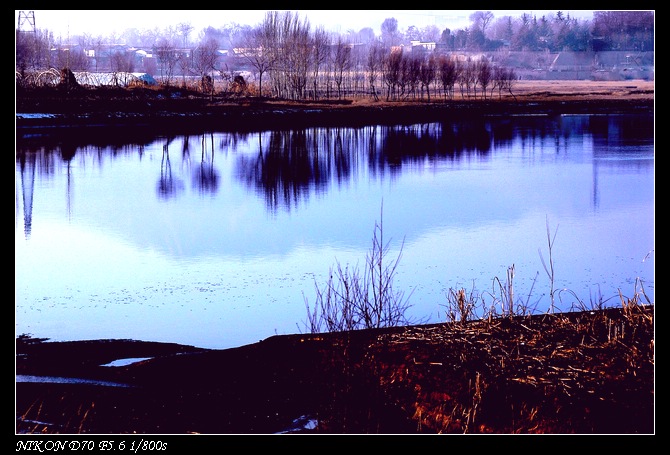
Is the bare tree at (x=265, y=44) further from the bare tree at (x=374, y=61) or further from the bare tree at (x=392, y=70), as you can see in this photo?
the bare tree at (x=392, y=70)

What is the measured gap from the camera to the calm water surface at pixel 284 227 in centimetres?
742

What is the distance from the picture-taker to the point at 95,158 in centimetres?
1789

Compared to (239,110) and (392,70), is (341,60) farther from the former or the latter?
(239,110)

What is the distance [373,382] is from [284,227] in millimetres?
5708

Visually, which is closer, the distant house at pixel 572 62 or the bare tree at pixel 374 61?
the bare tree at pixel 374 61

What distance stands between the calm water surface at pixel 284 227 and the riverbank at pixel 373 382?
633 mm

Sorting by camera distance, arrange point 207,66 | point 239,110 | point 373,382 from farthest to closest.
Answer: point 207,66 → point 239,110 → point 373,382

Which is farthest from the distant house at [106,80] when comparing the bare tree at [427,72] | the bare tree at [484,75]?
the bare tree at [484,75]

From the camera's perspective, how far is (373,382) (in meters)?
5.34

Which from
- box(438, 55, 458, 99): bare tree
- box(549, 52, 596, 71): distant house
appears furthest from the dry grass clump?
box(549, 52, 596, 71): distant house

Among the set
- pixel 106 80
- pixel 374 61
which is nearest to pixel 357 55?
pixel 374 61

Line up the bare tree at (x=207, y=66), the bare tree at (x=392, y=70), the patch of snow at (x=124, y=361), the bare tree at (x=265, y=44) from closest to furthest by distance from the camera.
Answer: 1. the patch of snow at (x=124, y=361)
2. the bare tree at (x=207, y=66)
3. the bare tree at (x=265, y=44)
4. the bare tree at (x=392, y=70)

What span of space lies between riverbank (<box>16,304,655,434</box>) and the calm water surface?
633 millimetres
